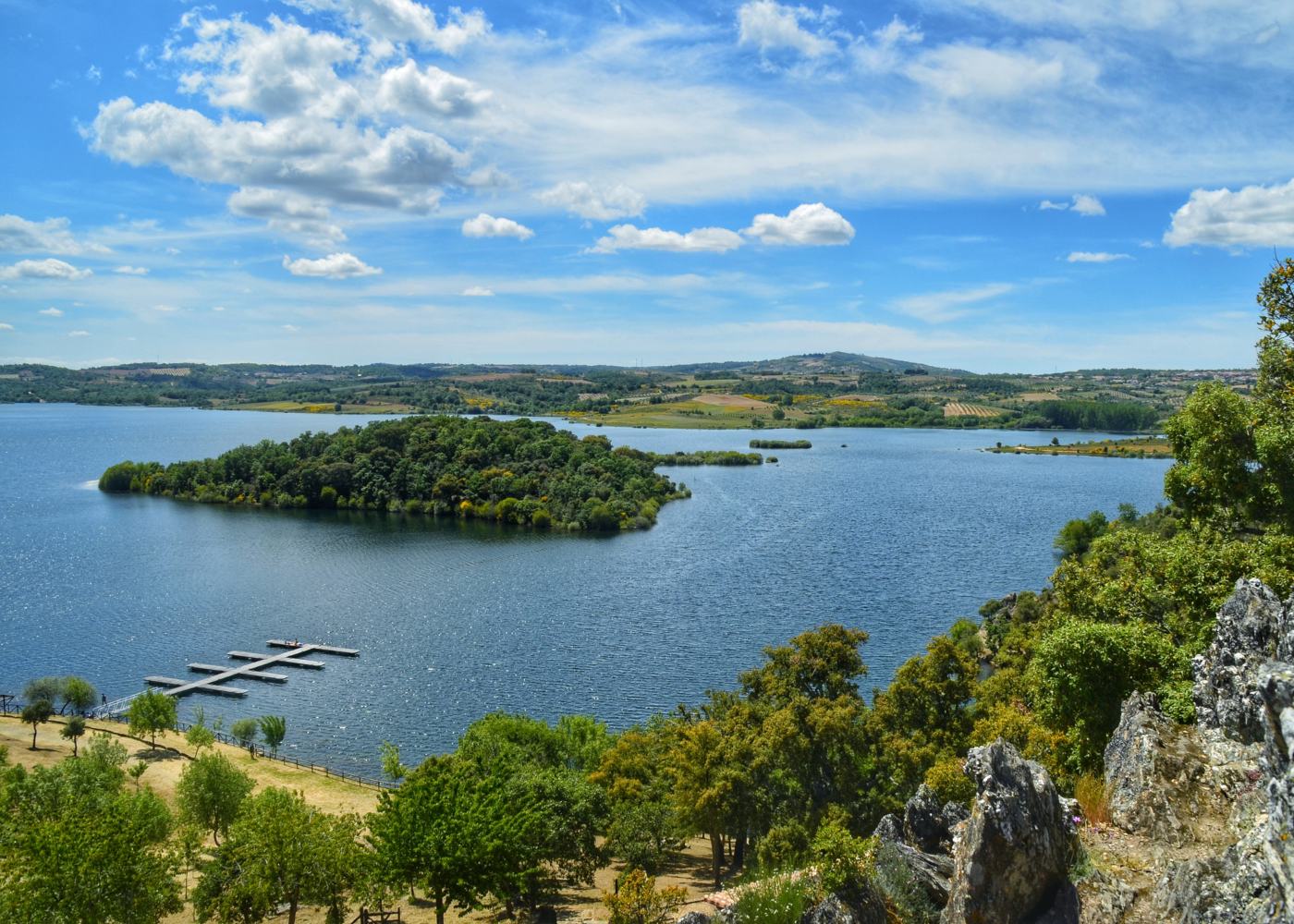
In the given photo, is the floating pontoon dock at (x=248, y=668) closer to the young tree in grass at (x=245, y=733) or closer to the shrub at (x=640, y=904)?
the young tree in grass at (x=245, y=733)

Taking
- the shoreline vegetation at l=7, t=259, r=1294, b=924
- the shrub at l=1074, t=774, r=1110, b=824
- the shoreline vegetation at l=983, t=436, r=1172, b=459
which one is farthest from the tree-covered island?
the shoreline vegetation at l=983, t=436, r=1172, b=459

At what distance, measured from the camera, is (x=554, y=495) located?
116938mm

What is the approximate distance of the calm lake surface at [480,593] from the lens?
54344 millimetres

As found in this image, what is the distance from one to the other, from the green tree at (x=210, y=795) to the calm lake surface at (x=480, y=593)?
9459 mm

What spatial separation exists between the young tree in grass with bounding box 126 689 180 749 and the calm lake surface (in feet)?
21.9

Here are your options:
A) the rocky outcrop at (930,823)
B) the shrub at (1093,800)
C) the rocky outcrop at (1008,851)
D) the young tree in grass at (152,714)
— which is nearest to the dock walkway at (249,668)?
the young tree in grass at (152,714)

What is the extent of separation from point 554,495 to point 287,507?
4378cm

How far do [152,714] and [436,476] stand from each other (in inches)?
3290

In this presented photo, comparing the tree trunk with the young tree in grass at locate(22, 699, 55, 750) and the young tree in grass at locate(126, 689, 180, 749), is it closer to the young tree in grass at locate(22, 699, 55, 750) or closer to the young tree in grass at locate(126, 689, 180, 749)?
the young tree in grass at locate(126, 689, 180, 749)

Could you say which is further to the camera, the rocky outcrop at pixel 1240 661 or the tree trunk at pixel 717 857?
the tree trunk at pixel 717 857

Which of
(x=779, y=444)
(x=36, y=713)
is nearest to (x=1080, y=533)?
(x=36, y=713)

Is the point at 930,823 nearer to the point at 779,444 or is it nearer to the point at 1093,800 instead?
the point at 1093,800

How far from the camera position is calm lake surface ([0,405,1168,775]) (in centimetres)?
5434

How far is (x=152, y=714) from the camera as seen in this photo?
45250 millimetres
